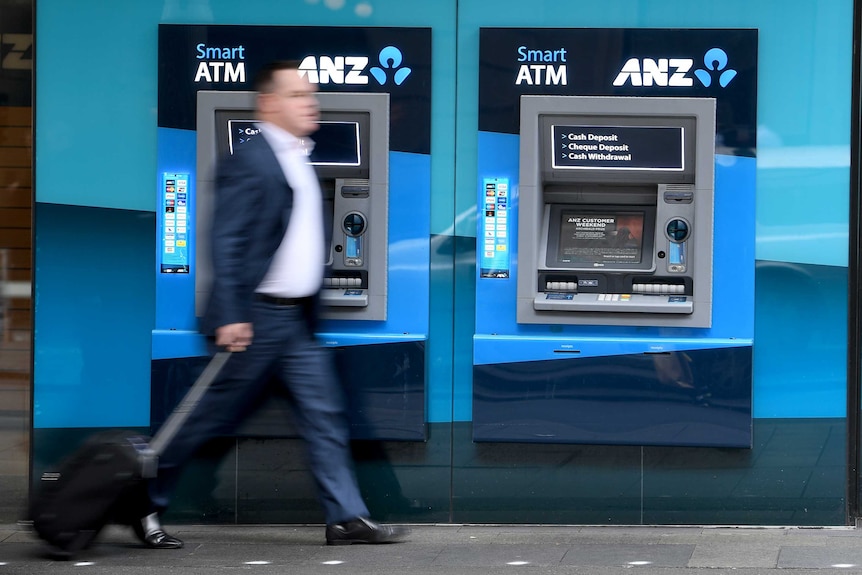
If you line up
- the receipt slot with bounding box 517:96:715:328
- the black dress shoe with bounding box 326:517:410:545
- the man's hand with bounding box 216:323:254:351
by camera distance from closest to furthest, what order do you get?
1. the man's hand with bounding box 216:323:254:351
2. the black dress shoe with bounding box 326:517:410:545
3. the receipt slot with bounding box 517:96:715:328

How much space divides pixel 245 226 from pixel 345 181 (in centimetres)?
106

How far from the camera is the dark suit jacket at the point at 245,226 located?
437cm

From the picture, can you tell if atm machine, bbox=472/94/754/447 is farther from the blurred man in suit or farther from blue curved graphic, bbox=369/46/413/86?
the blurred man in suit

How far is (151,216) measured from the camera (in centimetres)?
549

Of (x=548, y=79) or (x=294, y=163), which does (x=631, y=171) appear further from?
(x=294, y=163)

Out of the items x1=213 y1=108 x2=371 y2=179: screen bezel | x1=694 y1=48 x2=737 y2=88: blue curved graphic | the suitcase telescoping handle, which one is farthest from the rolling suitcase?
x1=694 y1=48 x2=737 y2=88: blue curved graphic

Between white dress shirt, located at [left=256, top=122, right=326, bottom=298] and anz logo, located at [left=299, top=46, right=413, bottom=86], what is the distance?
92cm

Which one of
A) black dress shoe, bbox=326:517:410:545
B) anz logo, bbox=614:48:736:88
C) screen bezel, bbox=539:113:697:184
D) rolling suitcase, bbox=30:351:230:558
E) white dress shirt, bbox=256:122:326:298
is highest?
anz logo, bbox=614:48:736:88

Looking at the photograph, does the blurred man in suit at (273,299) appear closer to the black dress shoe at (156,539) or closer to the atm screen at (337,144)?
the black dress shoe at (156,539)

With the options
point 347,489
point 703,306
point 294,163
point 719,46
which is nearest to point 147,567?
point 347,489

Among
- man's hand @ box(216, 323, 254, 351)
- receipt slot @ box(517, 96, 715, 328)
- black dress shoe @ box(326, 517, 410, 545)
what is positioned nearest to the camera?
man's hand @ box(216, 323, 254, 351)

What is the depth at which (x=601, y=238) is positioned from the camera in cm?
536

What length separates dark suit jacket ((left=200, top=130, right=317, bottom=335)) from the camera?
14.3ft

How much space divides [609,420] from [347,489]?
1355 mm
